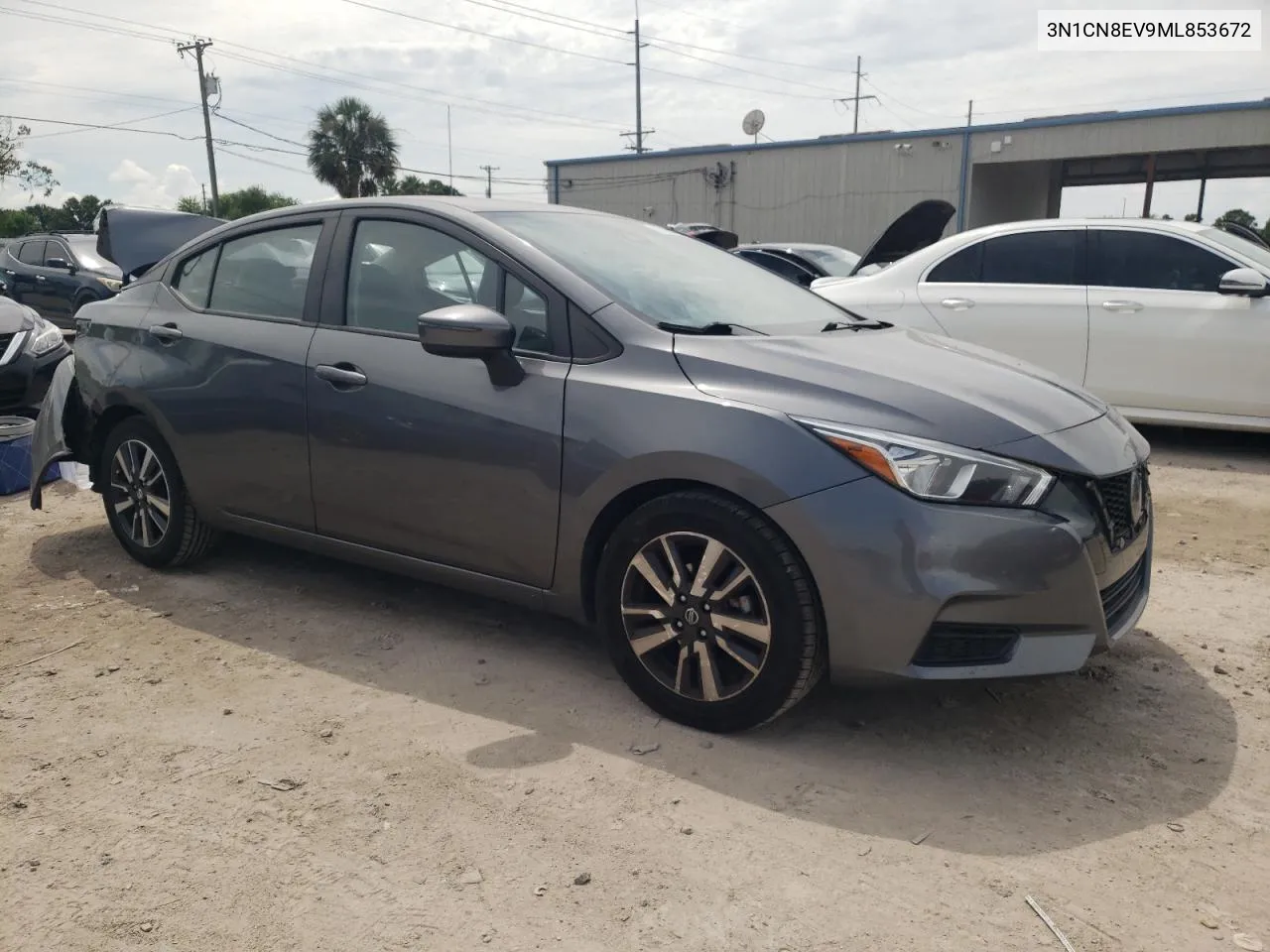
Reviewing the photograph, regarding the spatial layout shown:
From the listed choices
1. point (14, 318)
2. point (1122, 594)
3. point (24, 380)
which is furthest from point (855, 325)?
point (14, 318)

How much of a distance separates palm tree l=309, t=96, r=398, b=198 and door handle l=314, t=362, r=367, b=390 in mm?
43999

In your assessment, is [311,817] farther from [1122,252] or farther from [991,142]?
[991,142]

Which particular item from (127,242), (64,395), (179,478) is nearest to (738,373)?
(179,478)

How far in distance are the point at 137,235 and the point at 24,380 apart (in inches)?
62.8

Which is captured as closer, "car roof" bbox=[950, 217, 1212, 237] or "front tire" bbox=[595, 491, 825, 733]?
"front tire" bbox=[595, 491, 825, 733]

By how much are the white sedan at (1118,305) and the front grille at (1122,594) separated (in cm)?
370

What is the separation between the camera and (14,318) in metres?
7.25

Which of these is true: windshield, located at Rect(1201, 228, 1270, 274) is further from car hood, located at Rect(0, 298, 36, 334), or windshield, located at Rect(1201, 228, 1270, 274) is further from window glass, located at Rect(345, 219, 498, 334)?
car hood, located at Rect(0, 298, 36, 334)

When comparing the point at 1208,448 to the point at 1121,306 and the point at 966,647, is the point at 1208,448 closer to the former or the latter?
the point at 1121,306

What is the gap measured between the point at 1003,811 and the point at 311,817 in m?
1.73

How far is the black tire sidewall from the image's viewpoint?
4309mm

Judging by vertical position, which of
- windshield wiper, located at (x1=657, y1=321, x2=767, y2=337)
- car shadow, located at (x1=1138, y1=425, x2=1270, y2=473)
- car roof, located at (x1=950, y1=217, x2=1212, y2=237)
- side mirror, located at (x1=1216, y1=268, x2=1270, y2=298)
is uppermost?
car roof, located at (x1=950, y1=217, x2=1212, y2=237)

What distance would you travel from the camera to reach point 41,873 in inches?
93.4

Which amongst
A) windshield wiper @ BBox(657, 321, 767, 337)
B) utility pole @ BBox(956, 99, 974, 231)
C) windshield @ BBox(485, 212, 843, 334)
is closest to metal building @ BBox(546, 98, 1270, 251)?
utility pole @ BBox(956, 99, 974, 231)
